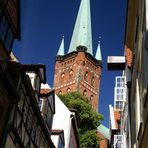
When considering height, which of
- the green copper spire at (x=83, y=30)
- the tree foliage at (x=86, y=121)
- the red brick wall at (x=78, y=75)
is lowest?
the tree foliage at (x=86, y=121)

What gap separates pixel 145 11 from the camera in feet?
23.2

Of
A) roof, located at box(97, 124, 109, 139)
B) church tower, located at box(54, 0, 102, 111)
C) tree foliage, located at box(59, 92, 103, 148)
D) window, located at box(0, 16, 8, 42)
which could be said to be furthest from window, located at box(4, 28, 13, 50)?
church tower, located at box(54, 0, 102, 111)

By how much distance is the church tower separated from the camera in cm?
9819

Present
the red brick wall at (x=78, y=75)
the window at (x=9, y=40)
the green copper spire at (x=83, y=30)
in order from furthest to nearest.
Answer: the green copper spire at (x=83, y=30), the red brick wall at (x=78, y=75), the window at (x=9, y=40)

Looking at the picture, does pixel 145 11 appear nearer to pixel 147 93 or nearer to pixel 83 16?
pixel 147 93

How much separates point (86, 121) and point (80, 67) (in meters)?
44.6

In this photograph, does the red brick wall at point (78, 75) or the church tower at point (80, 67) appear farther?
the church tower at point (80, 67)

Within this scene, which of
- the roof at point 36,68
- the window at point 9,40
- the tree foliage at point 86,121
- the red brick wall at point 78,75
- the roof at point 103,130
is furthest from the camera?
the red brick wall at point 78,75

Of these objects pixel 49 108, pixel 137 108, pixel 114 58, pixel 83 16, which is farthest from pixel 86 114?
pixel 83 16

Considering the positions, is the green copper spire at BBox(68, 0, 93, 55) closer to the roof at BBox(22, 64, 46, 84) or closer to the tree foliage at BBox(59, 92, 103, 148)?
the tree foliage at BBox(59, 92, 103, 148)

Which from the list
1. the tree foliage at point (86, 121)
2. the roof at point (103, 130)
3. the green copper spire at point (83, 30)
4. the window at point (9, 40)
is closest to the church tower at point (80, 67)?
the green copper spire at point (83, 30)

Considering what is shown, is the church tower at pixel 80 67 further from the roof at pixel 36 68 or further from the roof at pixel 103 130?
→ the roof at pixel 36 68

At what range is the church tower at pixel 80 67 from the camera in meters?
98.2

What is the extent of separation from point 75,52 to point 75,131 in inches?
2940
